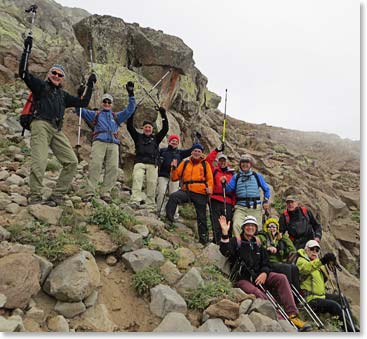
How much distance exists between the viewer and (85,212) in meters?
8.56

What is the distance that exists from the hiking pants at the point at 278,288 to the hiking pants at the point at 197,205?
2.24 metres

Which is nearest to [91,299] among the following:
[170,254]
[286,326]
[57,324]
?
[57,324]

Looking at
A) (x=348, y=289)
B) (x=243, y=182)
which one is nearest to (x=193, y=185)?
(x=243, y=182)

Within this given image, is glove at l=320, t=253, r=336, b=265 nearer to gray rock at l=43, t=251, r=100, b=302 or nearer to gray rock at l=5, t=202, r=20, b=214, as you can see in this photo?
gray rock at l=43, t=251, r=100, b=302

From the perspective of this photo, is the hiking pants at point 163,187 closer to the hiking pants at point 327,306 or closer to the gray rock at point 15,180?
the gray rock at point 15,180

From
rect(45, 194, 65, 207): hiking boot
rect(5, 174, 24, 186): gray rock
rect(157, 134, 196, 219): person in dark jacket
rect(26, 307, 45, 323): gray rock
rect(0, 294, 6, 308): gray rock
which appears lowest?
rect(26, 307, 45, 323): gray rock

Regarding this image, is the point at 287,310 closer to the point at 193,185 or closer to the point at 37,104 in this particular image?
the point at 193,185

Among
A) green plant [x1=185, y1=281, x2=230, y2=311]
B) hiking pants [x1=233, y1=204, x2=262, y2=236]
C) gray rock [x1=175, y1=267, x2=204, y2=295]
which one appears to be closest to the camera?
green plant [x1=185, y1=281, x2=230, y2=311]

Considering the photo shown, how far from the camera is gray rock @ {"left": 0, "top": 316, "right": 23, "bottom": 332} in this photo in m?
4.73

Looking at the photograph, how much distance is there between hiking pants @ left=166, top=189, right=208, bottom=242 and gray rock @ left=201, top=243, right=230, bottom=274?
4.08 feet

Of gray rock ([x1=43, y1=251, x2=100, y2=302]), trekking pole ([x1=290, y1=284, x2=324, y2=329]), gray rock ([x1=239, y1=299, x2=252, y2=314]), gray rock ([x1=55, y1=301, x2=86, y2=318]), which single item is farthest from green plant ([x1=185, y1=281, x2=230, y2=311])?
trekking pole ([x1=290, y1=284, x2=324, y2=329])

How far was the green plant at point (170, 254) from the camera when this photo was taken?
7.52 metres

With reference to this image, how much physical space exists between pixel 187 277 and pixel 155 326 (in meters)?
1.22

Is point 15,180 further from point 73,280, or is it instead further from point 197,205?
point 197,205
